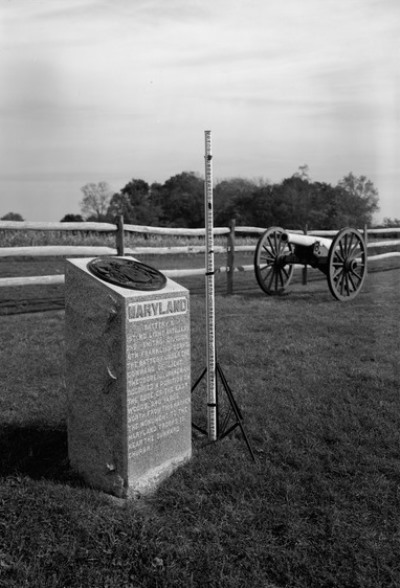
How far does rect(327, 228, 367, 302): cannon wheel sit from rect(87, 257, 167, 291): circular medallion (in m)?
7.62

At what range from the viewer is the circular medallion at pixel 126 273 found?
408cm

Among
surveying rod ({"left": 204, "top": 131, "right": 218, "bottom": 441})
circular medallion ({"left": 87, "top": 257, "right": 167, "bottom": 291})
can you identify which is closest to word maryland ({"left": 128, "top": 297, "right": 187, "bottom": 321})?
circular medallion ({"left": 87, "top": 257, "right": 167, "bottom": 291})

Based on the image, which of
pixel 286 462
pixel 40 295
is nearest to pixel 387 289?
pixel 40 295

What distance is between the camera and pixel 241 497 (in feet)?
13.3

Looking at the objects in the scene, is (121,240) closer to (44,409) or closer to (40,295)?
(40,295)

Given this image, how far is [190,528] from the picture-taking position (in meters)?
3.71

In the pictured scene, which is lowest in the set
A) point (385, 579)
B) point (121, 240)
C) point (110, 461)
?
point (385, 579)

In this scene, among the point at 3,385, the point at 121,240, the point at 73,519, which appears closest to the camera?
the point at 73,519

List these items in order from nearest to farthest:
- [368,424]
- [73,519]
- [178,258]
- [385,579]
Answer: [385,579] → [73,519] → [368,424] → [178,258]

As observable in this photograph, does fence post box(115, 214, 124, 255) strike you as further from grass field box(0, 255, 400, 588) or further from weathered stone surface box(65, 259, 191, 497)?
weathered stone surface box(65, 259, 191, 497)

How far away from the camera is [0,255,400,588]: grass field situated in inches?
132

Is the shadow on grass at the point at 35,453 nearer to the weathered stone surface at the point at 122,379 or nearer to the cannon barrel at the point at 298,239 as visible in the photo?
the weathered stone surface at the point at 122,379

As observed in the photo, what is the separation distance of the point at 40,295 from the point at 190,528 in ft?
29.6

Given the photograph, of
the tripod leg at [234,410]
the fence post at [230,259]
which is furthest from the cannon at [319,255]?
the tripod leg at [234,410]
